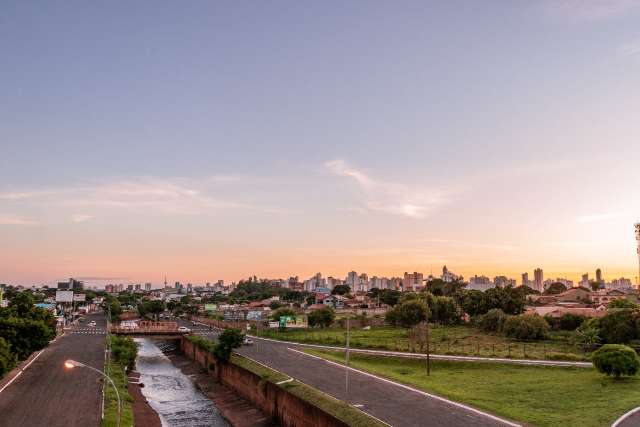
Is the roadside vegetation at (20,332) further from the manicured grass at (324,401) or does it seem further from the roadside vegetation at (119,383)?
the manicured grass at (324,401)

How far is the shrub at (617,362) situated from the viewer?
40.2m

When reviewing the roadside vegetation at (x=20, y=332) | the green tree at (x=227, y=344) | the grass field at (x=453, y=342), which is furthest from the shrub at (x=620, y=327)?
the roadside vegetation at (x=20, y=332)

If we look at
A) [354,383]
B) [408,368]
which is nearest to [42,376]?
[354,383]

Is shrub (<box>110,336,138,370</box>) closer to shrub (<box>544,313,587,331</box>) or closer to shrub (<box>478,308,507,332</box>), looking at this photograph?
shrub (<box>478,308,507,332</box>)

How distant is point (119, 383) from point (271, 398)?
14433 millimetres

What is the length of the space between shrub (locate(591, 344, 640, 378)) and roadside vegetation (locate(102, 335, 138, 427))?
35297 millimetres

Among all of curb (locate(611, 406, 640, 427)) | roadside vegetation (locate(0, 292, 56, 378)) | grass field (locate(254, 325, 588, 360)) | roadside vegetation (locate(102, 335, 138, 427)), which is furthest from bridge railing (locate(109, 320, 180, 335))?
curb (locate(611, 406, 640, 427))

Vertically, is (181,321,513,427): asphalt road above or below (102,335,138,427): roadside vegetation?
above

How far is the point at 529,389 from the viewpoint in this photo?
40000 mm

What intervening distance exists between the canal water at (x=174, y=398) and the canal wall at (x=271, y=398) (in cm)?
341

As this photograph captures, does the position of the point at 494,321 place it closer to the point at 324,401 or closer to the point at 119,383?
the point at 324,401

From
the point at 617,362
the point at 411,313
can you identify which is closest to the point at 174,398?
the point at 617,362

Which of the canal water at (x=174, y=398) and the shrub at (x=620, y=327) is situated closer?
the canal water at (x=174, y=398)

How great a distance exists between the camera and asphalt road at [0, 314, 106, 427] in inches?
1393
